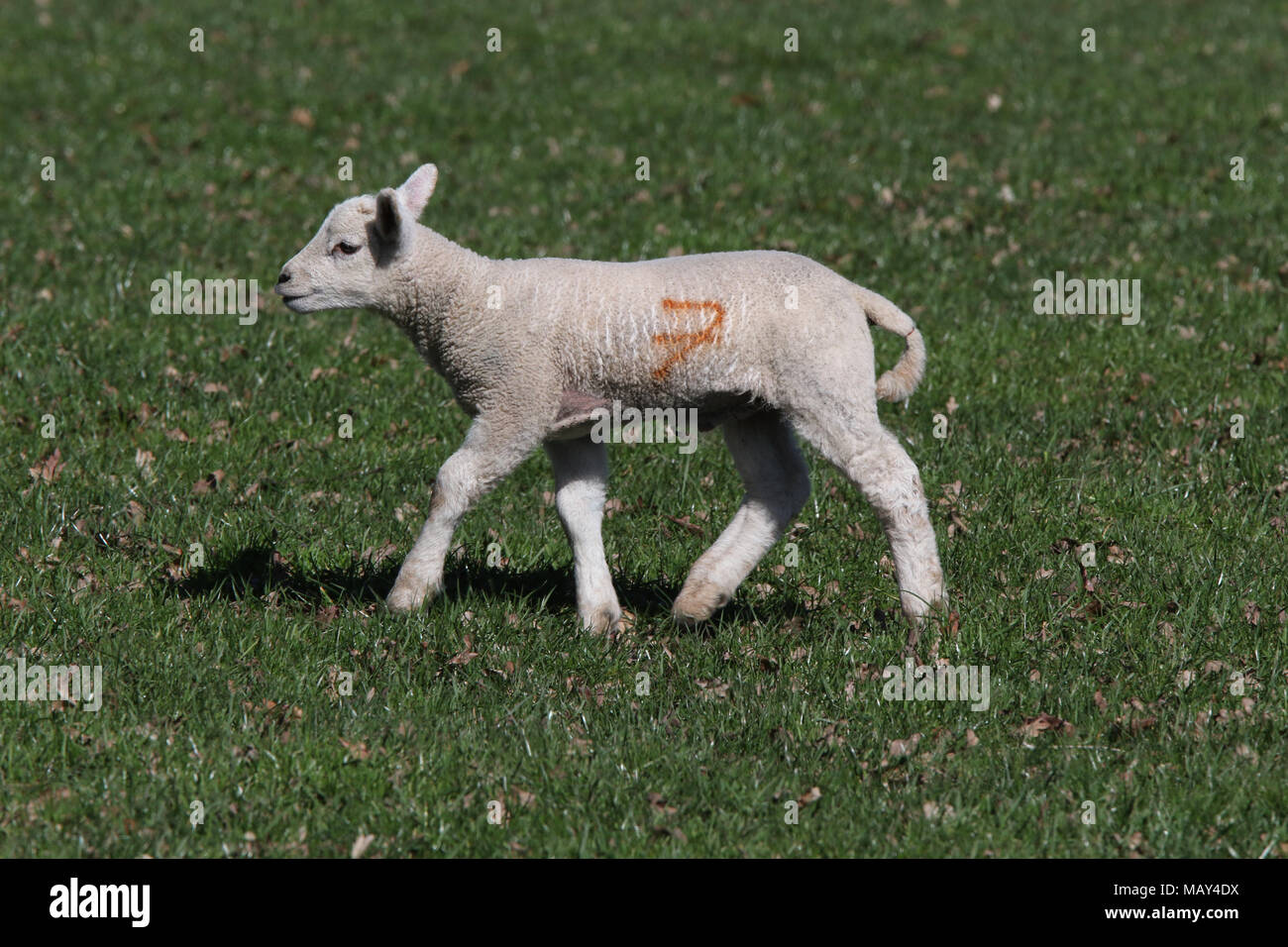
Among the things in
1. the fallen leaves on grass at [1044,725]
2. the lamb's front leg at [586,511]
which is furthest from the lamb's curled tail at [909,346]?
the fallen leaves on grass at [1044,725]

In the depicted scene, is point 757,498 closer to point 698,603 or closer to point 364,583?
point 698,603

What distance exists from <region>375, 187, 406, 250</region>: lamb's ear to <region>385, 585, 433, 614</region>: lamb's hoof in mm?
1355

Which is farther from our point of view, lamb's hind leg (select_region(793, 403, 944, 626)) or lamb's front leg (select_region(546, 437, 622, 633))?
lamb's front leg (select_region(546, 437, 622, 633))

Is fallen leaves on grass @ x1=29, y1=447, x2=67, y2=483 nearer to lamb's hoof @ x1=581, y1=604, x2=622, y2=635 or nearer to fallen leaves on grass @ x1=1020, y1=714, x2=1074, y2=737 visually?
lamb's hoof @ x1=581, y1=604, x2=622, y2=635

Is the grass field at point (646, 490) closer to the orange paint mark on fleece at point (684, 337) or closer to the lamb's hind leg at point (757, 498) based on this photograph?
the lamb's hind leg at point (757, 498)

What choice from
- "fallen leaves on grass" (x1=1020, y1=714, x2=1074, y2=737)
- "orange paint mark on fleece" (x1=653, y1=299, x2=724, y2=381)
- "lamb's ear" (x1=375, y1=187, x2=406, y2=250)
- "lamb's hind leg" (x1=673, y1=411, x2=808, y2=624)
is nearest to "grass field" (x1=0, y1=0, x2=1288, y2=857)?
"fallen leaves on grass" (x1=1020, y1=714, x2=1074, y2=737)

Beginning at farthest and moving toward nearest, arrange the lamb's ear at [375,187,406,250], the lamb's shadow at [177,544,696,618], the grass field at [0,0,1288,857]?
the lamb's shadow at [177,544,696,618] → the lamb's ear at [375,187,406,250] → the grass field at [0,0,1288,857]

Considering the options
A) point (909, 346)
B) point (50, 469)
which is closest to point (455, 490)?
point (909, 346)

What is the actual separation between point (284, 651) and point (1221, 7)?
16758mm

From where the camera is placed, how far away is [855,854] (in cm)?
470

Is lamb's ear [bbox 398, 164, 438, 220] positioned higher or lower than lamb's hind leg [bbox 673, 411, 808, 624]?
higher

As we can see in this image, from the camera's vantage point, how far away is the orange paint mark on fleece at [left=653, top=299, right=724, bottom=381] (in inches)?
227

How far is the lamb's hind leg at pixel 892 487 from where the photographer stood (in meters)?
5.86

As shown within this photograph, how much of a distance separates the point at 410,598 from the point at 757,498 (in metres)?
1.48
